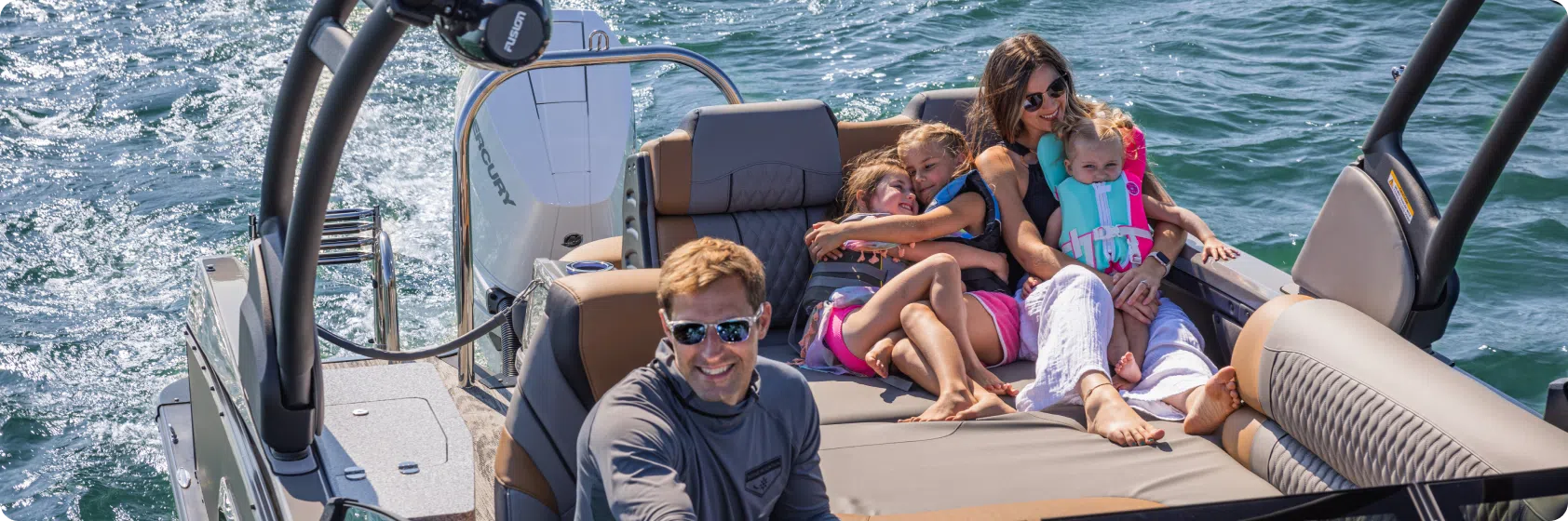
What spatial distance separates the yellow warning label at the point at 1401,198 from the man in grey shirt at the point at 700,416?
1458 mm

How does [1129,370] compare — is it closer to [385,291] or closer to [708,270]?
[708,270]

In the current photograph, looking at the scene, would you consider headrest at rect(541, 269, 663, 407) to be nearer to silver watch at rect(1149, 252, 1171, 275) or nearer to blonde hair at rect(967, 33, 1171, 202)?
blonde hair at rect(967, 33, 1171, 202)

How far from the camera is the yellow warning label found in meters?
2.56

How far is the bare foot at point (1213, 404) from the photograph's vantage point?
2.58 metres

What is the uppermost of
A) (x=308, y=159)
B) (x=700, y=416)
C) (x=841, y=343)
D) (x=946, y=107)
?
(x=308, y=159)

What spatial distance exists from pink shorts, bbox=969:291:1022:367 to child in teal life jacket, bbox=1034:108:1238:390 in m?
0.23

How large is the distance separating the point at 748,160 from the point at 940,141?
0.49 m

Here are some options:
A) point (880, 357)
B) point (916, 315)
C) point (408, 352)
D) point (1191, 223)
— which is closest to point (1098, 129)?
point (1191, 223)

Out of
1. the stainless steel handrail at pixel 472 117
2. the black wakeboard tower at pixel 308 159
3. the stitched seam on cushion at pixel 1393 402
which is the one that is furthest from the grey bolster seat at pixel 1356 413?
the stainless steel handrail at pixel 472 117

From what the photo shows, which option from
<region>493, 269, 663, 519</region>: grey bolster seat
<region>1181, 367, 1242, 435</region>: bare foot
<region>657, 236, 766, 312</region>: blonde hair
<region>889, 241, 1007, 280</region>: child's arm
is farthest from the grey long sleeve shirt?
<region>889, 241, 1007, 280</region>: child's arm

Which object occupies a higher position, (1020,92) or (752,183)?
(1020,92)

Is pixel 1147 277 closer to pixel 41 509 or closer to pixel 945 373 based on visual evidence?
pixel 945 373

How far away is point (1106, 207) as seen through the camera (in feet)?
9.99

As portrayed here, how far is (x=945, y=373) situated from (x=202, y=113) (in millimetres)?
6260
